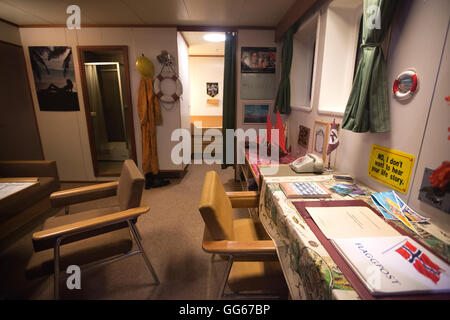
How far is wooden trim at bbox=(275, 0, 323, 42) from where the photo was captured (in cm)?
192

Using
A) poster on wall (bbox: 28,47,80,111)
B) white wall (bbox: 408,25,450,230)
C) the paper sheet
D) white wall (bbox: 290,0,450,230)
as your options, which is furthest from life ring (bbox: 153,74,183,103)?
white wall (bbox: 408,25,450,230)

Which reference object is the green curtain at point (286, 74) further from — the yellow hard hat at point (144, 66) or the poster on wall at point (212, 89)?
the poster on wall at point (212, 89)

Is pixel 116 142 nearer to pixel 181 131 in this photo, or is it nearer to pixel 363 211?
pixel 181 131

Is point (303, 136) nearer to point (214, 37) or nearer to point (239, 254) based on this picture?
point (239, 254)

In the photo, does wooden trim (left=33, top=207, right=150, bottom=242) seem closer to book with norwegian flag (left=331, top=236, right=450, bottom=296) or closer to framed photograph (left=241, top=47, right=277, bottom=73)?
book with norwegian flag (left=331, top=236, right=450, bottom=296)

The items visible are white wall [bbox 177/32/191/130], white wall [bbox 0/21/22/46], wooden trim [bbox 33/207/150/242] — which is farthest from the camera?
white wall [bbox 177/32/191/130]

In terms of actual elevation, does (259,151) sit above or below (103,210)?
above

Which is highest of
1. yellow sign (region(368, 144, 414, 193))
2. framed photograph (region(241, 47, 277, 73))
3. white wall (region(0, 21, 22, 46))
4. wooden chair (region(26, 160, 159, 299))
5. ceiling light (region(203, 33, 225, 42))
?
ceiling light (region(203, 33, 225, 42))

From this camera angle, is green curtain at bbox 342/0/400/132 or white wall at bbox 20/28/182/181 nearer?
green curtain at bbox 342/0/400/132

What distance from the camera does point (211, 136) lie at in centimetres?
453

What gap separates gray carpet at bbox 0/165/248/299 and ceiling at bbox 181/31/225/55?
2959 mm

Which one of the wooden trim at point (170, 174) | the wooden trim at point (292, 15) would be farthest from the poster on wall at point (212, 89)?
the wooden trim at point (170, 174)
